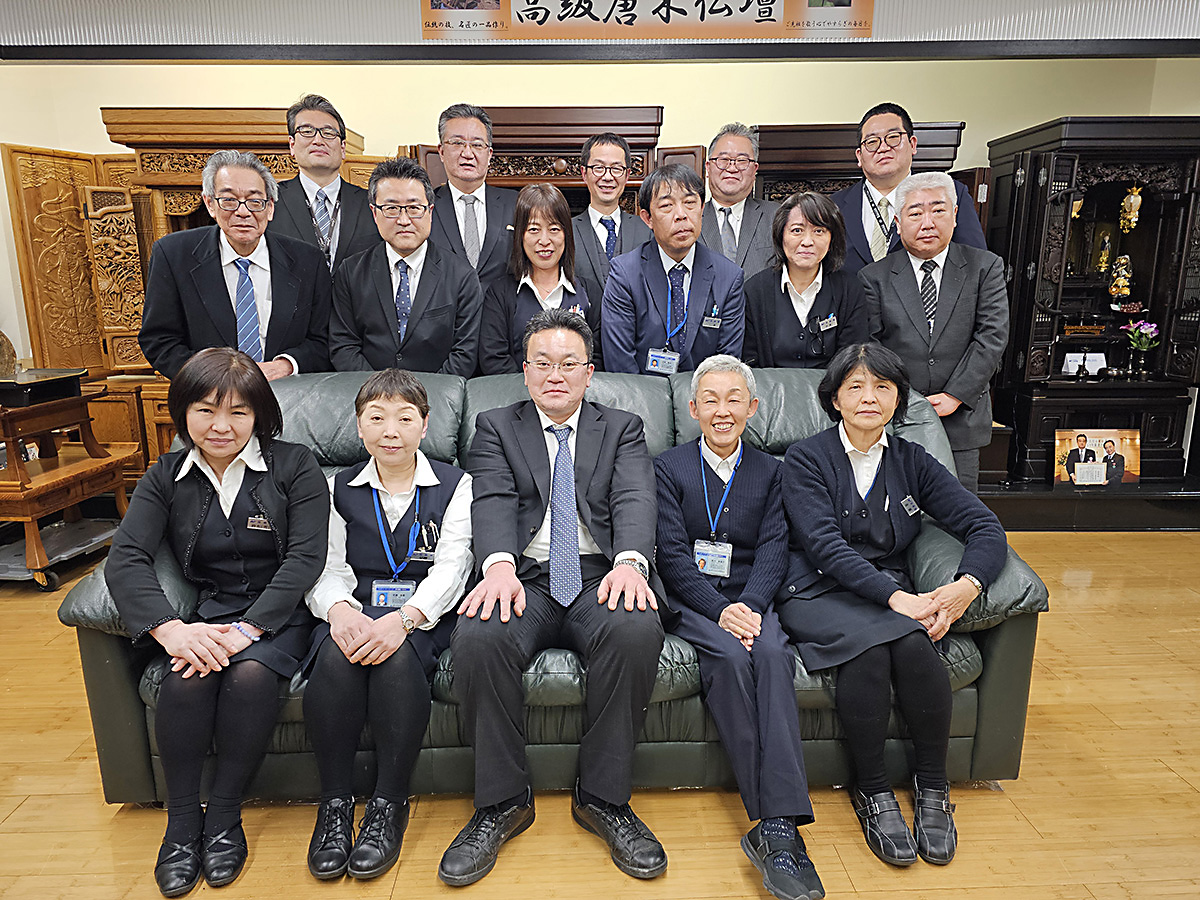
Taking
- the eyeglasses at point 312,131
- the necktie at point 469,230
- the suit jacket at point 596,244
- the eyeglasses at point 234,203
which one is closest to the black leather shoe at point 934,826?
the suit jacket at point 596,244

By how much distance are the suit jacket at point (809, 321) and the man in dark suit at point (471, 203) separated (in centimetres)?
96

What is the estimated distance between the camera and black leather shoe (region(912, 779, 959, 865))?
1.85 m

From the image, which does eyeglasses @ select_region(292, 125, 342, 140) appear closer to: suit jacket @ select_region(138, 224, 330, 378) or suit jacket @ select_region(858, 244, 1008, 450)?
suit jacket @ select_region(138, 224, 330, 378)

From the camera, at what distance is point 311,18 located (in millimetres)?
3492

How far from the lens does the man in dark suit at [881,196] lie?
119 inches

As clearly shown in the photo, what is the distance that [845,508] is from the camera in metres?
2.18

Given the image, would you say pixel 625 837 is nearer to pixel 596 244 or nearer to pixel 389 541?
pixel 389 541

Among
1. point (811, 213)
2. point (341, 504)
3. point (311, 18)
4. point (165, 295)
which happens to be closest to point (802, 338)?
point (811, 213)

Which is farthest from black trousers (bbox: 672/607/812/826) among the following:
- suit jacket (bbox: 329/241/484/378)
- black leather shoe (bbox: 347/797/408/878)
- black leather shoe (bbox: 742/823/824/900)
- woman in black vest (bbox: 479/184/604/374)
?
suit jacket (bbox: 329/241/484/378)

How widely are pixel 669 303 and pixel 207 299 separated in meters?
1.54

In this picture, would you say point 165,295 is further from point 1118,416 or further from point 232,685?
point 1118,416

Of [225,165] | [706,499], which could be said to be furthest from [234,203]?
[706,499]

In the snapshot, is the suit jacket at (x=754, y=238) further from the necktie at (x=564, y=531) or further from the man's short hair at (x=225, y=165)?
the man's short hair at (x=225, y=165)

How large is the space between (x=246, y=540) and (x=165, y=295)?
1.14 meters
